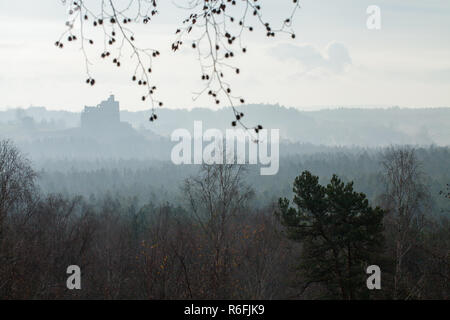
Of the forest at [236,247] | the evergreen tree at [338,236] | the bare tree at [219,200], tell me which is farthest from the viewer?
the bare tree at [219,200]

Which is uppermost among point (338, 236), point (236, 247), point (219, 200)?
point (219, 200)

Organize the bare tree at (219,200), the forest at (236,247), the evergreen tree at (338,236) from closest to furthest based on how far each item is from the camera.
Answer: the evergreen tree at (338,236) < the forest at (236,247) < the bare tree at (219,200)

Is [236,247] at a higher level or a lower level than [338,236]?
lower

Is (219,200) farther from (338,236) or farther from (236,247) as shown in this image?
(236,247)

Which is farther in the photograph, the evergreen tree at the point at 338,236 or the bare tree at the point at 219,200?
the bare tree at the point at 219,200

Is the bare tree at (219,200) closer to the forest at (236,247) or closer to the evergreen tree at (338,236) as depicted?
the forest at (236,247)

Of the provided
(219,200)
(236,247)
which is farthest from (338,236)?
(236,247)

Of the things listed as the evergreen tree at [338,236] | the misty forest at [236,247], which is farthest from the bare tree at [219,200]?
the evergreen tree at [338,236]

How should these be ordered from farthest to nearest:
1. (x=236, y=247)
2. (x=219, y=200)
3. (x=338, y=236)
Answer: (x=236, y=247) < (x=219, y=200) < (x=338, y=236)
